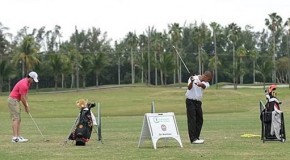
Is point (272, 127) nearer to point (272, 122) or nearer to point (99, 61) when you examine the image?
point (272, 122)

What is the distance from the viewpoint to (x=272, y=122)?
17781 mm

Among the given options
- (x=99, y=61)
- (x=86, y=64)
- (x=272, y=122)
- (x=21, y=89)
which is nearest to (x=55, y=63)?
(x=86, y=64)

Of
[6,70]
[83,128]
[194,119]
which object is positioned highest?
[6,70]

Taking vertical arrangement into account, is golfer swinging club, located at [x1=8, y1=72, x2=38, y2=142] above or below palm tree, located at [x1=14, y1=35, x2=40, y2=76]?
below

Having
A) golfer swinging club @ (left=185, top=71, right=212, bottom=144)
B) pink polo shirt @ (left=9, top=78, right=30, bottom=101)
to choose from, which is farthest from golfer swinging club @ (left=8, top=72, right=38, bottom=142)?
golfer swinging club @ (left=185, top=71, right=212, bottom=144)

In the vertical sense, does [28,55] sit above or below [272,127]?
above

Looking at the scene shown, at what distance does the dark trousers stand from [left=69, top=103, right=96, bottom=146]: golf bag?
9.81 ft

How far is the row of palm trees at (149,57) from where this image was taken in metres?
116

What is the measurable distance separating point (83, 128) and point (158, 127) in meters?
2.57

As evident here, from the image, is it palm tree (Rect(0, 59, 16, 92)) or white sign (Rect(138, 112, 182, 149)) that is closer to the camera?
white sign (Rect(138, 112, 182, 149))

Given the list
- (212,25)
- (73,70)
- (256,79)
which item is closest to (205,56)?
(212,25)

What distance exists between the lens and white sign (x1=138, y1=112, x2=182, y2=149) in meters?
16.4

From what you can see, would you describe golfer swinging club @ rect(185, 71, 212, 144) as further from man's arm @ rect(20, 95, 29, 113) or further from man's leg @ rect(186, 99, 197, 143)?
man's arm @ rect(20, 95, 29, 113)

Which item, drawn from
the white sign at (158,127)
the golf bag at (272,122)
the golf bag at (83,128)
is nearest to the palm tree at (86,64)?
the golf bag at (83,128)
